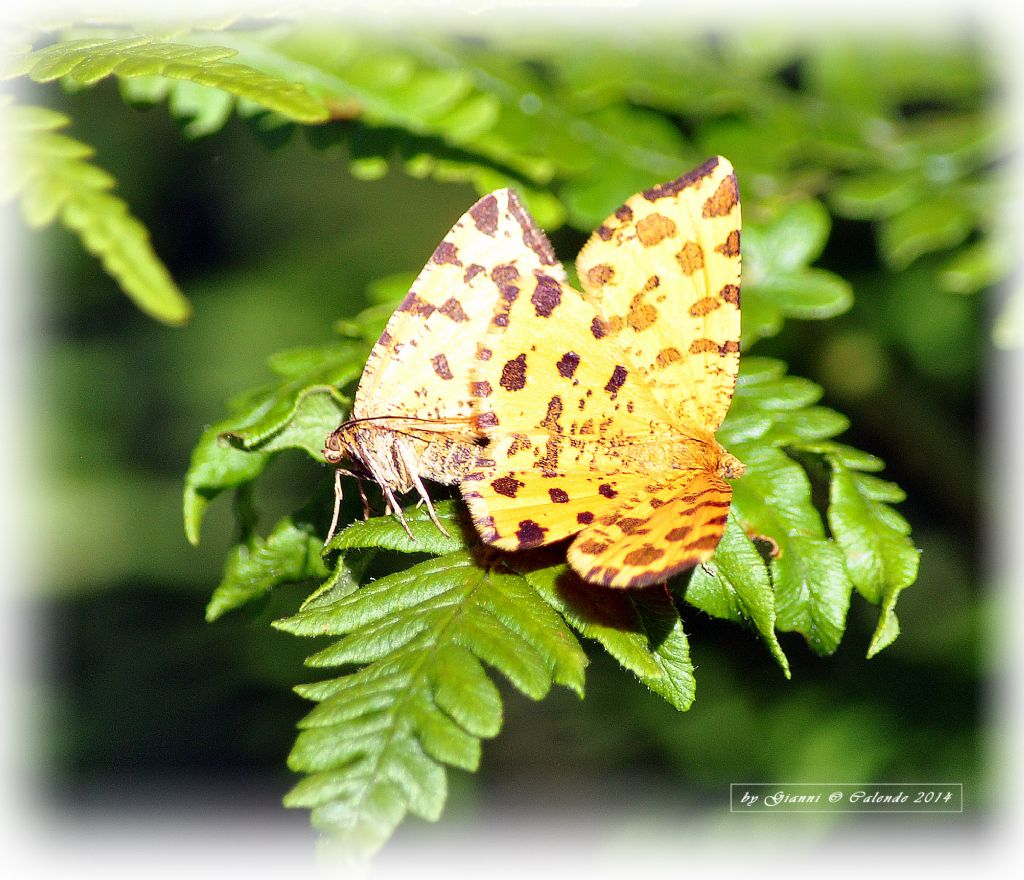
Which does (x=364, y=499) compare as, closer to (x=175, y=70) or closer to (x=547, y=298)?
(x=547, y=298)

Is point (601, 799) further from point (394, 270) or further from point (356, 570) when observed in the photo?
point (394, 270)

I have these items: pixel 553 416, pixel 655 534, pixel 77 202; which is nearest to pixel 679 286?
pixel 553 416

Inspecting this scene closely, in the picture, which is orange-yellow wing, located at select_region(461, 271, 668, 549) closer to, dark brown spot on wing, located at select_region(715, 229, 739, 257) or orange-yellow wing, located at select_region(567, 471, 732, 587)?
orange-yellow wing, located at select_region(567, 471, 732, 587)

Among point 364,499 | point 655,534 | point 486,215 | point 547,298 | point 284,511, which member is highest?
point 486,215

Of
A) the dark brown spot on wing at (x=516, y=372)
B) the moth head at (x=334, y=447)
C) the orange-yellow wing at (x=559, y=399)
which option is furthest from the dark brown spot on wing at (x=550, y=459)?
the moth head at (x=334, y=447)

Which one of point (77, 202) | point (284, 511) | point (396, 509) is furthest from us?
point (284, 511)

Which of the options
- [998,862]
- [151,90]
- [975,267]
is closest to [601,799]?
[998,862]

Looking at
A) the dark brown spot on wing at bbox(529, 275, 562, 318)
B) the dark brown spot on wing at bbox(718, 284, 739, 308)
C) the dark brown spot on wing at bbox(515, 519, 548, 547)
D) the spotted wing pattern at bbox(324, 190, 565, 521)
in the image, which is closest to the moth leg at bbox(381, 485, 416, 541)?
the spotted wing pattern at bbox(324, 190, 565, 521)
